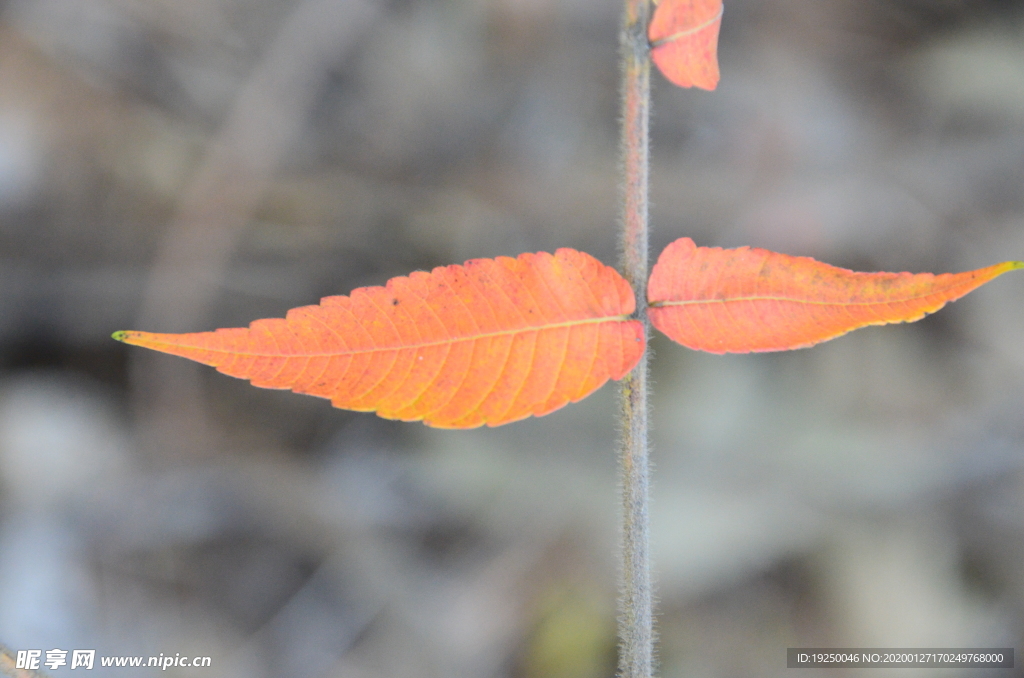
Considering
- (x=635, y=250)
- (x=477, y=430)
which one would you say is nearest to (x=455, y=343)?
(x=635, y=250)

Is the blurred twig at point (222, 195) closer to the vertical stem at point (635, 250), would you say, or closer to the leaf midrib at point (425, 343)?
the leaf midrib at point (425, 343)

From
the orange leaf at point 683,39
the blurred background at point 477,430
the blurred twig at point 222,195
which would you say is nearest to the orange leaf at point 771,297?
the orange leaf at point 683,39

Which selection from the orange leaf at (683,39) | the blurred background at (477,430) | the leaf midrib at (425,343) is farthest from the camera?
the blurred background at (477,430)

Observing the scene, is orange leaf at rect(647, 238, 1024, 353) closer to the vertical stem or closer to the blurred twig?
the vertical stem

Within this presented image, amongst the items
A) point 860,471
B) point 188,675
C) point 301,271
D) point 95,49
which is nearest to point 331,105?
point 301,271

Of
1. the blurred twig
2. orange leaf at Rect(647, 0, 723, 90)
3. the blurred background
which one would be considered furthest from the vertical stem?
the blurred twig
